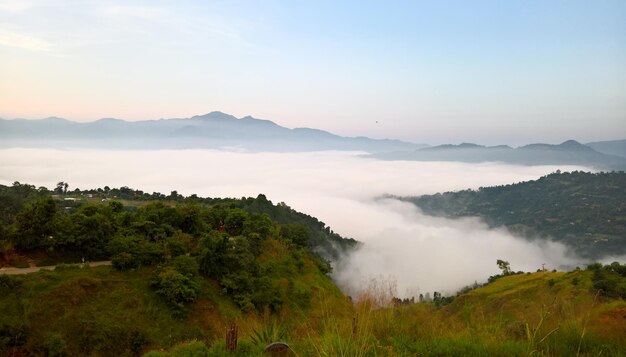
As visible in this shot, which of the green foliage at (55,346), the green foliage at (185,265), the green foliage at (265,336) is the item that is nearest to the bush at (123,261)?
the green foliage at (185,265)

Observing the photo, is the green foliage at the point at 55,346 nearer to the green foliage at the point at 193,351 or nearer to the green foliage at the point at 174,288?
the green foliage at the point at 174,288

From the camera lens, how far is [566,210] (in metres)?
140

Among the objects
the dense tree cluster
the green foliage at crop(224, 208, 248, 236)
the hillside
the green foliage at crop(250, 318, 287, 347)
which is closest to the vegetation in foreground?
the green foliage at crop(250, 318, 287, 347)

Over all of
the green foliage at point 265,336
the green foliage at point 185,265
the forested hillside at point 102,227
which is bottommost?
the green foliage at point 185,265

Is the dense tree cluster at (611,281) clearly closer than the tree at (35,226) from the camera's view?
No

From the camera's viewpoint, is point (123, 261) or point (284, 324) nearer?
point (284, 324)

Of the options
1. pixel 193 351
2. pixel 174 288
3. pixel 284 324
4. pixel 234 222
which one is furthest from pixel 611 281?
pixel 193 351

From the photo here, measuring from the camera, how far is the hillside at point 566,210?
112125 millimetres

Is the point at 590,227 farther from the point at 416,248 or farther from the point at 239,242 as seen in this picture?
the point at 239,242

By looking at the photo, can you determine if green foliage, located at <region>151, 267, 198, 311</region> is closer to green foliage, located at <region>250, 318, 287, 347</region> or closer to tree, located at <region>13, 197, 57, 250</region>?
tree, located at <region>13, 197, 57, 250</region>

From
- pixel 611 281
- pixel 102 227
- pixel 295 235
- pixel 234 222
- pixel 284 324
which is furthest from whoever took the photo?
pixel 295 235

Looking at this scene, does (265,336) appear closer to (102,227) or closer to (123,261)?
(123,261)

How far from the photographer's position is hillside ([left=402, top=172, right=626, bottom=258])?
11212 cm

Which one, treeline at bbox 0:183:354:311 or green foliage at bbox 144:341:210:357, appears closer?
green foliage at bbox 144:341:210:357
